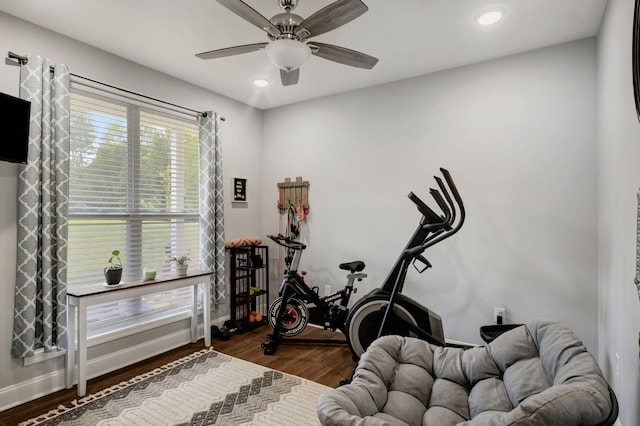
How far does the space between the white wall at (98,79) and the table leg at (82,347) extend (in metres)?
0.25

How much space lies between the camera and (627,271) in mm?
1795

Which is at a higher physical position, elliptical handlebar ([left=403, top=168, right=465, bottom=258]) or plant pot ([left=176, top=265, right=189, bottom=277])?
elliptical handlebar ([left=403, top=168, right=465, bottom=258])

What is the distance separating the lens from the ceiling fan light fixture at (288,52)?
2.01 metres

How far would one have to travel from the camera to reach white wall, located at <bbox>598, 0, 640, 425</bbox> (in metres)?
1.66

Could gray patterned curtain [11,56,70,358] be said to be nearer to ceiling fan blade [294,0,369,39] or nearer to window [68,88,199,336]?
window [68,88,199,336]

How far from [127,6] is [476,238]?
3329 millimetres

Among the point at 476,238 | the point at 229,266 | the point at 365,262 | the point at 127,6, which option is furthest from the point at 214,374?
the point at 127,6

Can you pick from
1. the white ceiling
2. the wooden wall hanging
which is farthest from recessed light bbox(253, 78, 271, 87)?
the wooden wall hanging

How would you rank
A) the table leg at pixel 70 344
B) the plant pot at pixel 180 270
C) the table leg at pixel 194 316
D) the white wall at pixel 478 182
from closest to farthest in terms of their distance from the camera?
1. the table leg at pixel 70 344
2. the white wall at pixel 478 182
3. the plant pot at pixel 180 270
4. the table leg at pixel 194 316

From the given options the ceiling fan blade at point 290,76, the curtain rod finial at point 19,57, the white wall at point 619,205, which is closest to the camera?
the white wall at point 619,205

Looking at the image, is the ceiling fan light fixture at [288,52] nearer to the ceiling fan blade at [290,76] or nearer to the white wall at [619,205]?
the ceiling fan blade at [290,76]

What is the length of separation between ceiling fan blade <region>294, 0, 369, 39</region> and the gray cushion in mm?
1818

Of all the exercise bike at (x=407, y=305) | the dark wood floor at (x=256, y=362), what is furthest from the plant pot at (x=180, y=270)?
the exercise bike at (x=407, y=305)

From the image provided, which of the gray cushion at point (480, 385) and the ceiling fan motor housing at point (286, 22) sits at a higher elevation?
the ceiling fan motor housing at point (286, 22)
